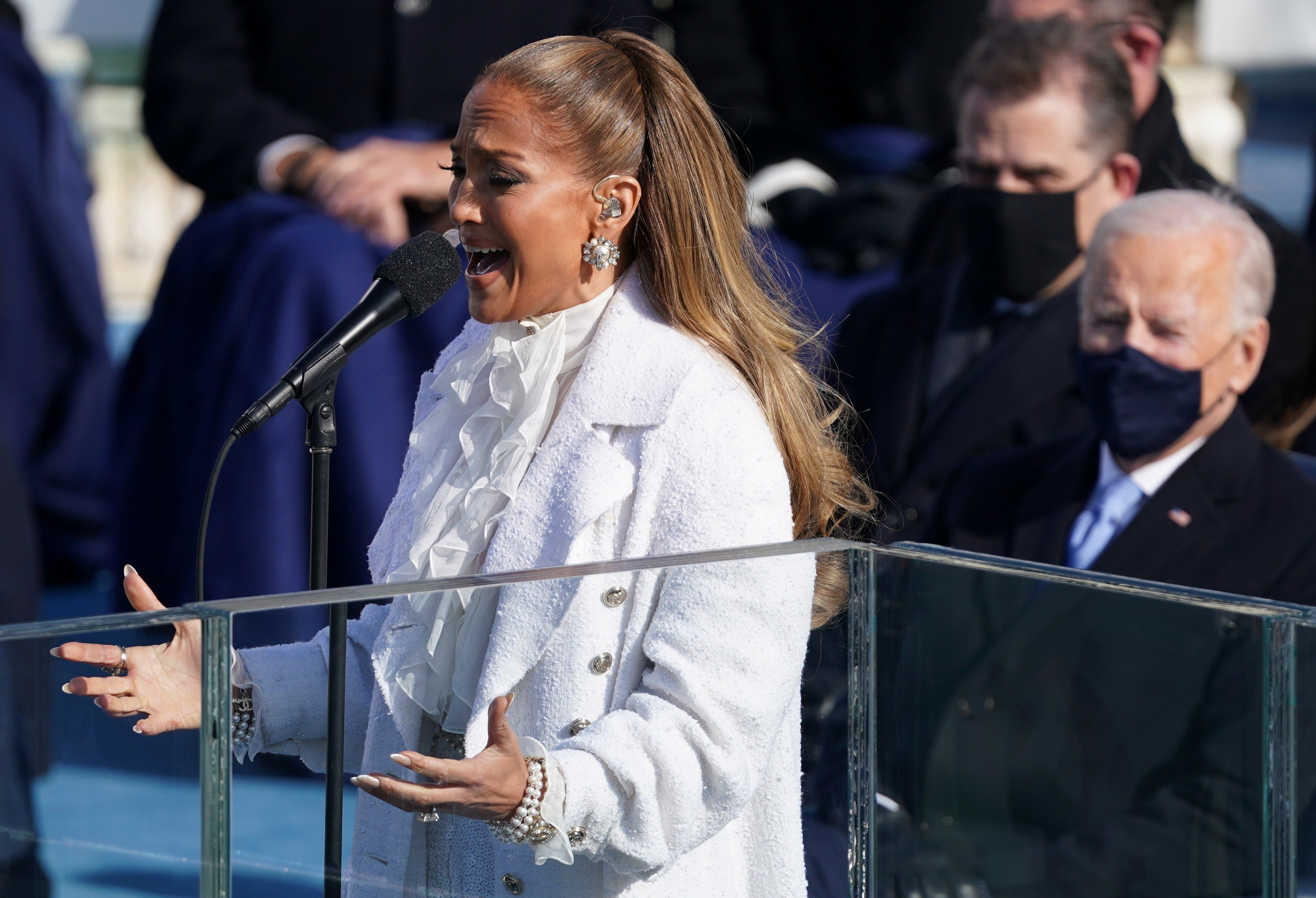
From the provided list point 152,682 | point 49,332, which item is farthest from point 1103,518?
point 49,332

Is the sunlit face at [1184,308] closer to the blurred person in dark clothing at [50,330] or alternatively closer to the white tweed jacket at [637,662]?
the white tweed jacket at [637,662]

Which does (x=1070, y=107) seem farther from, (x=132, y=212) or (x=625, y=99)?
(x=132, y=212)

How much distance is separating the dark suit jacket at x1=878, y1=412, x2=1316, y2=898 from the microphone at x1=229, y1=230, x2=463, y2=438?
0.52 metres

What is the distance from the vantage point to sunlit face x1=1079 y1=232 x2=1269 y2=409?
2.67 meters

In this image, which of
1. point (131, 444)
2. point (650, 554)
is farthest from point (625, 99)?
point (131, 444)

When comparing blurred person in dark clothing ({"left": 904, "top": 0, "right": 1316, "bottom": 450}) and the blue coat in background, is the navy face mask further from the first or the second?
the blue coat in background

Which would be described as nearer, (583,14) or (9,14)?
(583,14)

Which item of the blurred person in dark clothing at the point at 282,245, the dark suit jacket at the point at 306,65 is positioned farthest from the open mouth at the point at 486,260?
Result: the dark suit jacket at the point at 306,65

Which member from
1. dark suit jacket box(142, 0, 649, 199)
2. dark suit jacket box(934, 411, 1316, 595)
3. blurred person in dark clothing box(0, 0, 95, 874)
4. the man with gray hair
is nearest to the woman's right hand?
the man with gray hair

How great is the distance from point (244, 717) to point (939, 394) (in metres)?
2.17

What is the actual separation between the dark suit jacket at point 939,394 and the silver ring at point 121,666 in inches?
73.5

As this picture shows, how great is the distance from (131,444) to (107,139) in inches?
189

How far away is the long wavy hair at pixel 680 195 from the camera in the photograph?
158 cm

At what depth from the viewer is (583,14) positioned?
424cm
